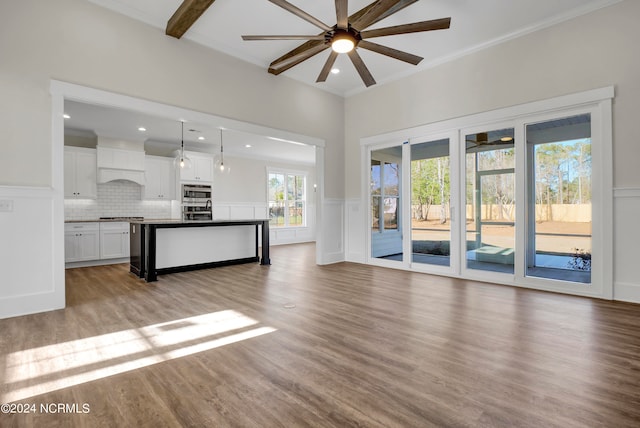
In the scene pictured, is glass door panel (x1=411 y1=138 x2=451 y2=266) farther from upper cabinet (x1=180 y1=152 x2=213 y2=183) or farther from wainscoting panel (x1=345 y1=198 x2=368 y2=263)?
upper cabinet (x1=180 y1=152 x2=213 y2=183)

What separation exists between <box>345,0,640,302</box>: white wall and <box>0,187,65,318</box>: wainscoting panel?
5140 mm

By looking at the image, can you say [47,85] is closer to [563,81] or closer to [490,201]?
[490,201]

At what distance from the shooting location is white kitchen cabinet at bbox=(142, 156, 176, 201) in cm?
776

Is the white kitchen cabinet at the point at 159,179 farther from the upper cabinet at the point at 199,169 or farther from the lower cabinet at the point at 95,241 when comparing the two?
the lower cabinet at the point at 95,241

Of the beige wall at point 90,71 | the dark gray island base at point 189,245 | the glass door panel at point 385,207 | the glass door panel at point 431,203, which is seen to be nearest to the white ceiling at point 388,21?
the beige wall at point 90,71

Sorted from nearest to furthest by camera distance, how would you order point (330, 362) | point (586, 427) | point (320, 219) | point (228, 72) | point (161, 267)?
point (586, 427), point (330, 362), point (228, 72), point (161, 267), point (320, 219)

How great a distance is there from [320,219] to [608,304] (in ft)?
13.9

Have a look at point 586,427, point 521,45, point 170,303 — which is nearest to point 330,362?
point 586,427

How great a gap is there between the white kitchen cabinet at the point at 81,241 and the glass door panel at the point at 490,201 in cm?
703

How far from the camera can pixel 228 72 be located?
4789mm

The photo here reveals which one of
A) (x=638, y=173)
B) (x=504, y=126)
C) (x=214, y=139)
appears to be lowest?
(x=638, y=173)

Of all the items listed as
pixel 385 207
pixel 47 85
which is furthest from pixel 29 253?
pixel 385 207

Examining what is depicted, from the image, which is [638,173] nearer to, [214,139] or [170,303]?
[170,303]

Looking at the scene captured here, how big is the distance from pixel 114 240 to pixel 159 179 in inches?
77.2
